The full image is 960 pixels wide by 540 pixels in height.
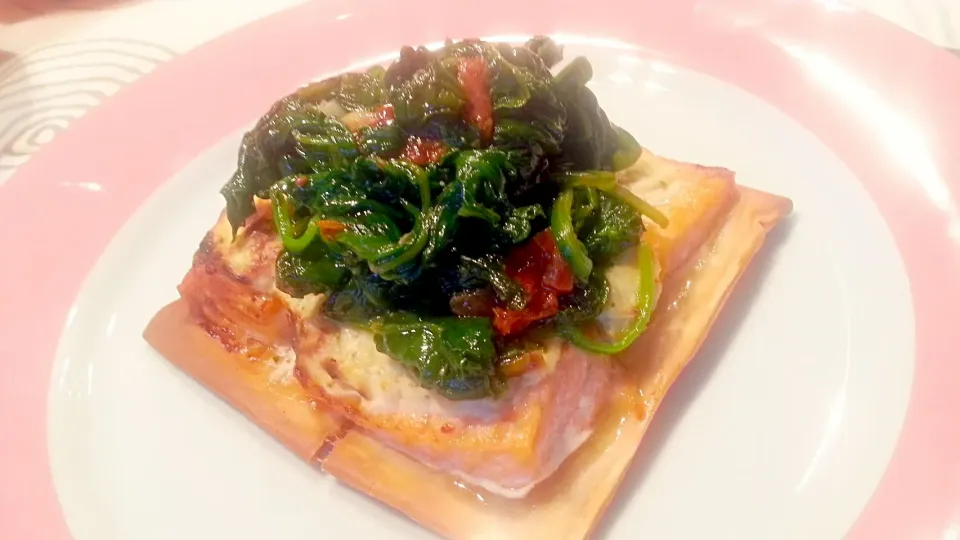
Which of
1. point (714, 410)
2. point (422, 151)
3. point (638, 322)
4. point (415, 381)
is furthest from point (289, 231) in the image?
point (714, 410)

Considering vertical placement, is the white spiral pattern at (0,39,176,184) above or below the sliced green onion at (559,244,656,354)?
below

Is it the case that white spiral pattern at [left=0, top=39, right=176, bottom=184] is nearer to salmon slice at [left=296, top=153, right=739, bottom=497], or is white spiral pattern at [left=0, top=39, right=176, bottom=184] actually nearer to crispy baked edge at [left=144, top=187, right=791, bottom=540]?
crispy baked edge at [left=144, top=187, right=791, bottom=540]

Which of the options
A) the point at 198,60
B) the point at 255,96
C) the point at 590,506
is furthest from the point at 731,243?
the point at 198,60

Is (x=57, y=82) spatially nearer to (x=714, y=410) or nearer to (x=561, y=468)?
(x=561, y=468)

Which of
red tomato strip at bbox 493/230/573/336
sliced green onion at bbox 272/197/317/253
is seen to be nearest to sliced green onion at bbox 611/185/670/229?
red tomato strip at bbox 493/230/573/336

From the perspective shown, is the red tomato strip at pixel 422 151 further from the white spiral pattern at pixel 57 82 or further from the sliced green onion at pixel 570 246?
the white spiral pattern at pixel 57 82

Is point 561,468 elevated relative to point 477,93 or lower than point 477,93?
lower
